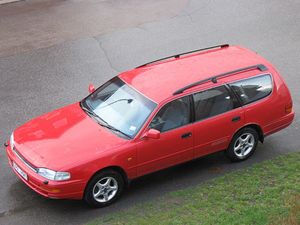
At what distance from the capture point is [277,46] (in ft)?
48.4

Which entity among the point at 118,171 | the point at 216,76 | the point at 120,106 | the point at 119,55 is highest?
the point at 216,76

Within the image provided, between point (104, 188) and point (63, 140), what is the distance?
93cm

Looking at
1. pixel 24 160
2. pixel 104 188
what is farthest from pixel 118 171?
pixel 24 160

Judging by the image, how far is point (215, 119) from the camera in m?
9.50

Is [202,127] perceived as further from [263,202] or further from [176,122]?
[263,202]

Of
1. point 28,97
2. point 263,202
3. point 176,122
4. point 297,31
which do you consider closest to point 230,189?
point 263,202

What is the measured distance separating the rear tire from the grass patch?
1.32 feet

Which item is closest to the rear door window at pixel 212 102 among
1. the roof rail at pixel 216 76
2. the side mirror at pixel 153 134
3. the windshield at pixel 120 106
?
the roof rail at pixel 216 76

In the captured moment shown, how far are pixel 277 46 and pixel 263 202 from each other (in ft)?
23.5

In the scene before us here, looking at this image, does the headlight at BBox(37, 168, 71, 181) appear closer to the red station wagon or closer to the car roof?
the red station wagon

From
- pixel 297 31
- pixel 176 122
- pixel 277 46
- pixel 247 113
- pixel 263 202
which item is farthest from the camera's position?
pixel 297 31

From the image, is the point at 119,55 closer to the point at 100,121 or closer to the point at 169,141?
the point at 100,121

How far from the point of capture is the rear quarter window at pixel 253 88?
978cm

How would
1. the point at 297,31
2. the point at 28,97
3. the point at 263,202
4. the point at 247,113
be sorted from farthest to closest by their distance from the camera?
1. the point at 297,31
2. the point at 28,97
3. the point at 247,113
4. the point at 263,202
